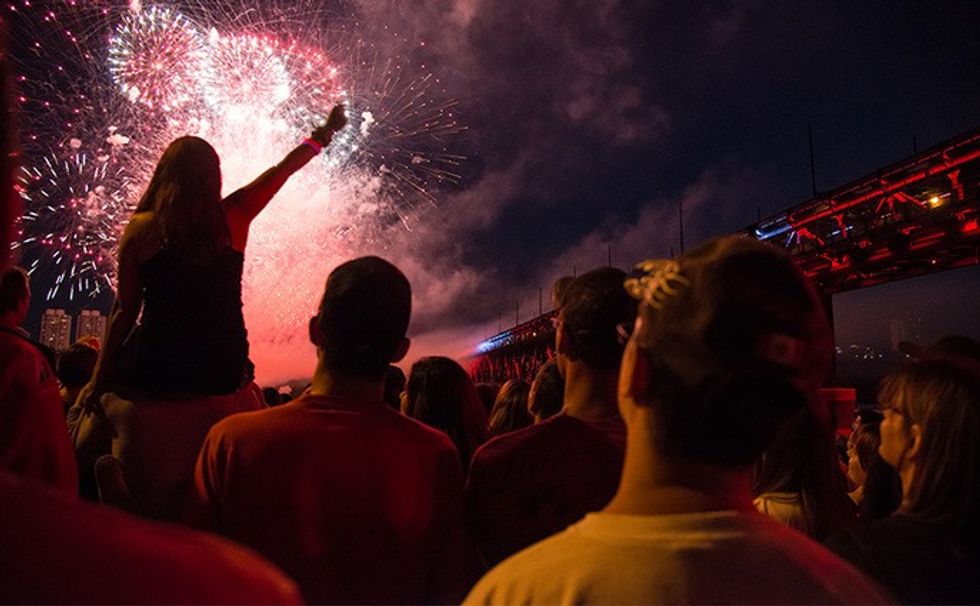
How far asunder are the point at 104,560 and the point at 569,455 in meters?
2.30

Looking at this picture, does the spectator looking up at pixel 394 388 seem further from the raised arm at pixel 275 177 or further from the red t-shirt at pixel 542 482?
the red t-shirt at pixel 542 482

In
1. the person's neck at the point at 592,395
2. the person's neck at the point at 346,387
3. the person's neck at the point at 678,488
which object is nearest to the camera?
the person's neck at the point at 678,488

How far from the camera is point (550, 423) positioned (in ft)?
9.07

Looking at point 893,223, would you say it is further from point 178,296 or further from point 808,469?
point 178,296

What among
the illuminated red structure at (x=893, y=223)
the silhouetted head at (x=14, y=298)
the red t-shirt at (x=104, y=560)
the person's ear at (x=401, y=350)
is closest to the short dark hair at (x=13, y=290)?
the silhouetted head at (x=14, y=298)

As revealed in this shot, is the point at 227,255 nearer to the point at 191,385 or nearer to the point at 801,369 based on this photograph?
the point at 191,385

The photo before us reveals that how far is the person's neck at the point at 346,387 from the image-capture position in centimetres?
243

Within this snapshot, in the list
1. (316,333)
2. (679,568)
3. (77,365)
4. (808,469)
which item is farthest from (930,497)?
(77,365)

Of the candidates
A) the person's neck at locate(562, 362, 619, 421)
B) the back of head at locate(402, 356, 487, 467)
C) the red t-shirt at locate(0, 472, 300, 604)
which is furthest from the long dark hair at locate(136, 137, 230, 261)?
the red t-shirt at locate(0, 472, 300, 604)

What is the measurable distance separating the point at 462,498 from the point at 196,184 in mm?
1802

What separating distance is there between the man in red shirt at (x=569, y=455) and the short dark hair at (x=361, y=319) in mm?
638

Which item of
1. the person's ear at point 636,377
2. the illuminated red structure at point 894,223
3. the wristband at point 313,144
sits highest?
the illuminated red structure at point 894,223

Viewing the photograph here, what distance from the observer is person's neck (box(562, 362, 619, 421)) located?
9.18 ft

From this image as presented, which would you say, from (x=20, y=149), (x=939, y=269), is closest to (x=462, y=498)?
(x=20, y=149)
